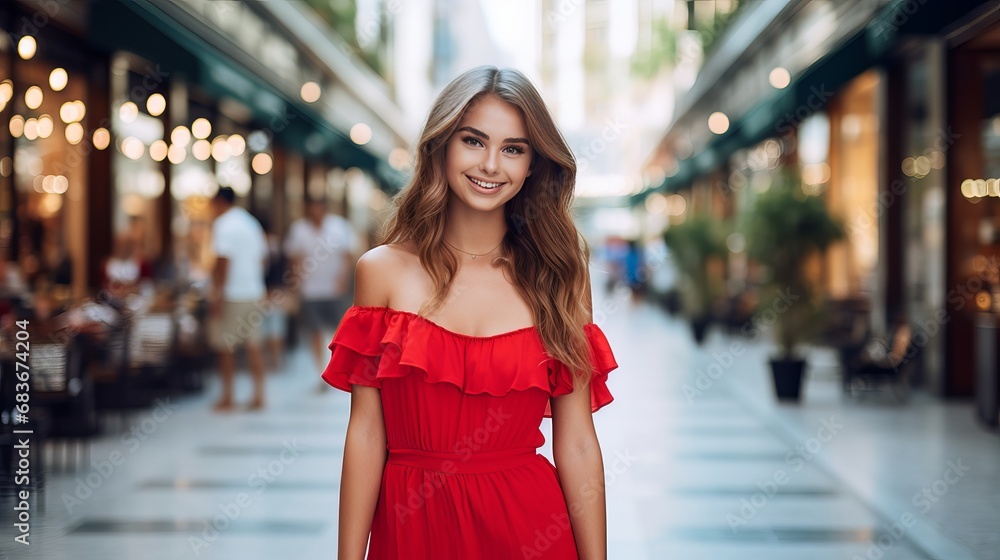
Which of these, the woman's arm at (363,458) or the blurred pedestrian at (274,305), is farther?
the blurred pedestrian at (274,305)

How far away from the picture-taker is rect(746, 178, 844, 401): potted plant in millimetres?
10672

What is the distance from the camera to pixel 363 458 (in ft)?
6.94

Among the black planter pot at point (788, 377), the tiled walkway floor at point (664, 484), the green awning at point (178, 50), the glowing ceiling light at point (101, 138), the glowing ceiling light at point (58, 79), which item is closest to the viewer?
the tiled walkway floor at point (664, 484)

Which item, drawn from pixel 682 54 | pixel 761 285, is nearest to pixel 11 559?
pixel 761 285

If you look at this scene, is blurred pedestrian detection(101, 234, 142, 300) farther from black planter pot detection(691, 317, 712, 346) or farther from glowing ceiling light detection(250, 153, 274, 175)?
black planter pot detection(691, 317, 712, 346)

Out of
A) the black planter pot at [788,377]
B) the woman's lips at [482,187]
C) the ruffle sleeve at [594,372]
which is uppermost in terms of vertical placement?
the woman's lips at [482,187]

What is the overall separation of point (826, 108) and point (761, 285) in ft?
20.9

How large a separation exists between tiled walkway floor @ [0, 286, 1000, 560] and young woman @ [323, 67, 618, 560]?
3.29m

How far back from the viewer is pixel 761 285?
10.9 metres

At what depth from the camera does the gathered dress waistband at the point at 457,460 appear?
2.07 metres

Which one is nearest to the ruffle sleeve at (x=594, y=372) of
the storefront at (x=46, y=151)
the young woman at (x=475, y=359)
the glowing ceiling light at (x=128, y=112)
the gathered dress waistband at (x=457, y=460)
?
the young woman at (x=475, y=359)

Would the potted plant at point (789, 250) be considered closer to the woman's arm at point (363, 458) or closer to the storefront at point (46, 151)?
the storefront at point (46, 151)

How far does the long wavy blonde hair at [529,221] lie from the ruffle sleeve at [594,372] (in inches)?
1.1

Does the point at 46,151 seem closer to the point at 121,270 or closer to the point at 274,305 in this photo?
the point at 121,270
